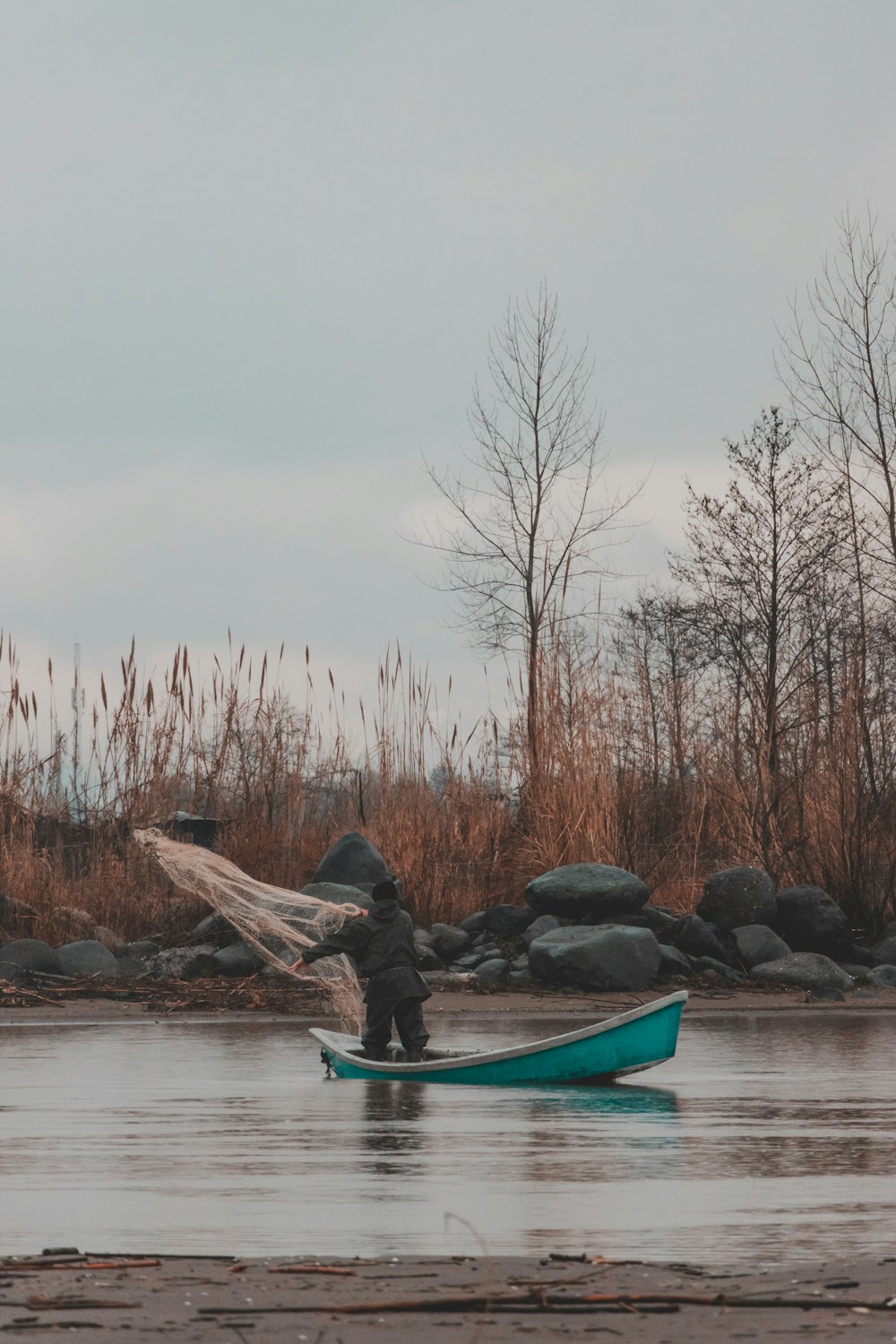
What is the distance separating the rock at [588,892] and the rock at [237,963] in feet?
11.4

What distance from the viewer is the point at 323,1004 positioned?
19.2 metres

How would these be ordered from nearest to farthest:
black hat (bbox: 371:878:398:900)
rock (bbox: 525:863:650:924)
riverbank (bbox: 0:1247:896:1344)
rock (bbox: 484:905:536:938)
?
riverbank (bbox: 0:1247:896:1344), black hat (bbox: 371:878:398:900), rock (bbox: 525:863:650:924), rock (bbox: 484:905:536:938)

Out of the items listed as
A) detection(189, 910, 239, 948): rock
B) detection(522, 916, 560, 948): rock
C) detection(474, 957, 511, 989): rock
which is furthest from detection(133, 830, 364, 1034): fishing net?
detection(522, 916, 560, 948): rock

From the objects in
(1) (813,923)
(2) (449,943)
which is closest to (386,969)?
(2) (449,943)

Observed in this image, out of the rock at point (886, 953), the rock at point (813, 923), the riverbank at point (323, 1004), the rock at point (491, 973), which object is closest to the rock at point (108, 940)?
the riverbank at point (323, 1004)

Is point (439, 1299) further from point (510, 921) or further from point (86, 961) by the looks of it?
point (510, 921)

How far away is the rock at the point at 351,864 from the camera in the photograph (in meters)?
21.5

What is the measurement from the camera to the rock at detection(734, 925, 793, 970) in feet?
70.3

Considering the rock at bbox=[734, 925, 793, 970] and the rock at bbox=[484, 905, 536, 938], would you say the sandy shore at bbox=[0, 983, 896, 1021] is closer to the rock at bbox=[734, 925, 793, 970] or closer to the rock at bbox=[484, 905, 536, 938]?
the rock at bbox=[734, 925, 793, 970]

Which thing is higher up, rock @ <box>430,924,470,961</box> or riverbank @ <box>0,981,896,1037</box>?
rock @ <box>430,924,470,961</box>

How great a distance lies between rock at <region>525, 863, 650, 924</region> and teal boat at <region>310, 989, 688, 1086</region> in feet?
28.1

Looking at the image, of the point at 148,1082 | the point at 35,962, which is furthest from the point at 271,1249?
the point at 35,962

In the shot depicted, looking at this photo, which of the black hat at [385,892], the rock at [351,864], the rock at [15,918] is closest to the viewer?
the black hat at [385,892]

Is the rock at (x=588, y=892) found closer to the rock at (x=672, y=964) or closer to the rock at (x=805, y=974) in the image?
the rock at (x=672, y=964)
